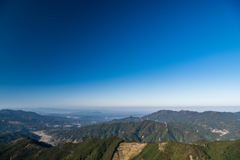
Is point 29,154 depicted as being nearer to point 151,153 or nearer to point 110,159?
point 110,159

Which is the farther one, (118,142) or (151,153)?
(118,142)

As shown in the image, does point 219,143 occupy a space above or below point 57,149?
above

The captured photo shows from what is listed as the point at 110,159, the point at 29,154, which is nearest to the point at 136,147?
the point at 110,159

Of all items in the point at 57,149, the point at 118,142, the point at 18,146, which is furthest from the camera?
the point at 18,146

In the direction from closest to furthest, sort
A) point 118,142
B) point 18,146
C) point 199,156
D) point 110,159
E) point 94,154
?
point 199,156
point 110,159
point 94,154
point 118,142
point 18,146

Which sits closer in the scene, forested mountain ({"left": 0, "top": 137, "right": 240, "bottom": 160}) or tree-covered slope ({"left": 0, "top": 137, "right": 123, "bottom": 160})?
forested mountain ({"left": 0, "top": 137, "right": 240, "bottom": 160})

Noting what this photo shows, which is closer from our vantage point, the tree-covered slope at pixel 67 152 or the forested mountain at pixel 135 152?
the forested mountain at pixel 135 152

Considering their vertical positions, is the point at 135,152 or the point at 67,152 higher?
the point at 135,152

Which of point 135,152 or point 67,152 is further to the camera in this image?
point 67,152
